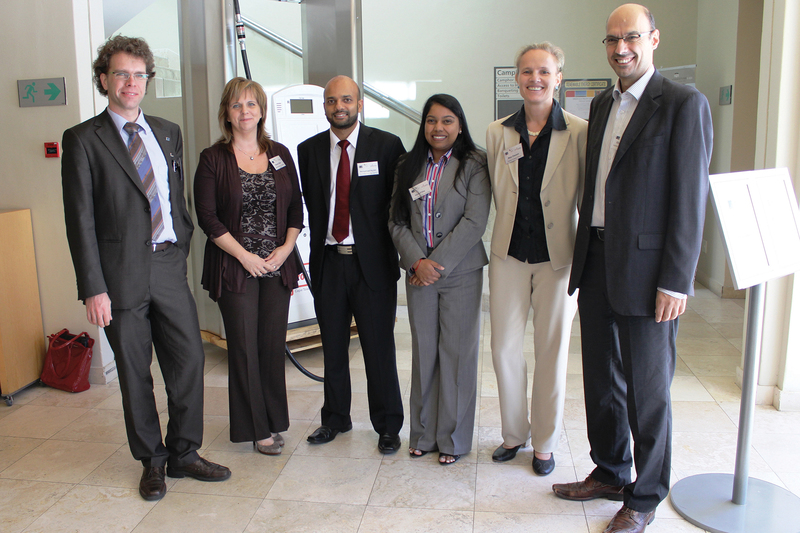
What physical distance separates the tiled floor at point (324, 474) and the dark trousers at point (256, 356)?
0.50ft

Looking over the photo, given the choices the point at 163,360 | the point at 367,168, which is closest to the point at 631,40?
the point at 367,168

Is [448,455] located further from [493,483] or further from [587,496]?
[587,496]

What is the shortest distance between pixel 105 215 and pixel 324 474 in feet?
4.44

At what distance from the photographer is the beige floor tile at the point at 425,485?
2367mm

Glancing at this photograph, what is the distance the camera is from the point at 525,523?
2.23 metres

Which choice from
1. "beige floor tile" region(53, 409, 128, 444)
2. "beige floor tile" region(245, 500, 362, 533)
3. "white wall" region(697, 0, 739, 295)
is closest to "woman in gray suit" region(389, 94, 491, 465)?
"beige floor tile" region(245, 500, 362, 533)

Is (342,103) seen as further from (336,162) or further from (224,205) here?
(224,205)

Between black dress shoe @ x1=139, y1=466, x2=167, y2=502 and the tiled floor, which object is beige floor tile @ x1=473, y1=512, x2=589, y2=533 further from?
black dress shoe @ x1=139, y1=466, x2=167, y2=502

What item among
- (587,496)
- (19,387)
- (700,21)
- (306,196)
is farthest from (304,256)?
(700,21)

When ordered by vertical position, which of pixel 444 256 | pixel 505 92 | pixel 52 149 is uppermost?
pixel 505 92

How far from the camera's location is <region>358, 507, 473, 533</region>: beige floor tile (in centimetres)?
220

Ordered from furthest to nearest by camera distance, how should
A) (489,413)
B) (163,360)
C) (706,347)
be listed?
(706,347) → (489,413) → (163,360)

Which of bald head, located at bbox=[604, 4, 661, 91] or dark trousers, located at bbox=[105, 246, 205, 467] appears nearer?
bald head, located at bbox=[604, 4, 661, 91]

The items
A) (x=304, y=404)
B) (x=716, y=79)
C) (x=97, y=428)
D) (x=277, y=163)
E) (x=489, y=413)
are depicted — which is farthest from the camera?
(x=716, y=79)
